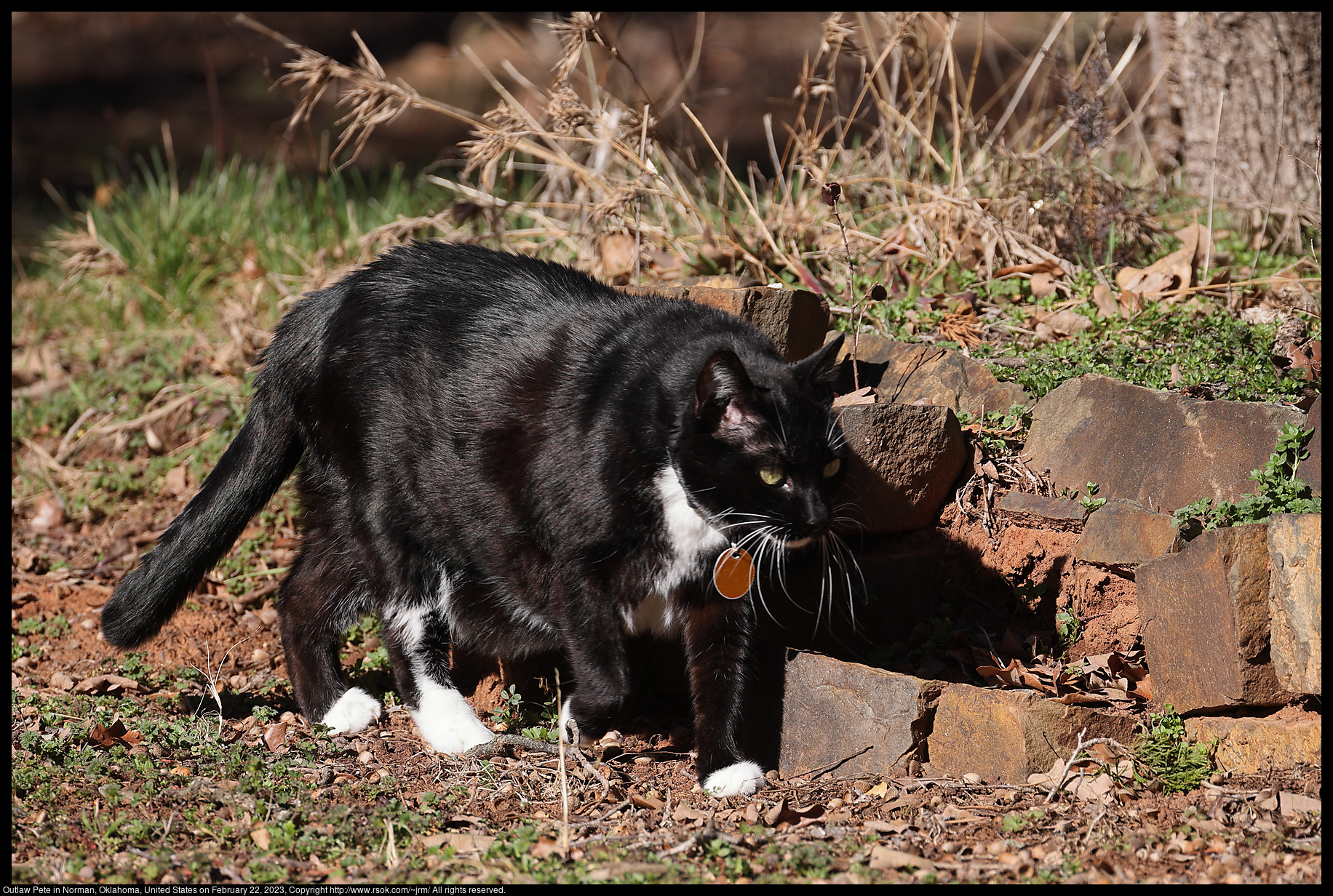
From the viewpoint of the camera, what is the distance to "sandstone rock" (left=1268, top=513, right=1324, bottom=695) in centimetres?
211

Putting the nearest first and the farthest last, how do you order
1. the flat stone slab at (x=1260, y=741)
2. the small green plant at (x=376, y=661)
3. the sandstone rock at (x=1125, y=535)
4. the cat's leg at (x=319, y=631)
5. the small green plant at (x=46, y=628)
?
the flat stone slab at (x=1260, y=741) → the sandstone rock at (x=1125, y=535) → the cat's leg at (x=319, y=631) → the small green plant at (x=376, y=661) → the small green plant at (x=46, y=628)

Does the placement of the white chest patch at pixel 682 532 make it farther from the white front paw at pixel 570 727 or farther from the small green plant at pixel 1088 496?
the small green plant at pixel 1088 496

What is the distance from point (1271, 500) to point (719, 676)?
135 cm

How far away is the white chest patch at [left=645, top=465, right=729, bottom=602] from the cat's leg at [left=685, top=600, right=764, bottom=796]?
0.14 m

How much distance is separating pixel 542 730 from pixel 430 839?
70 centimetres

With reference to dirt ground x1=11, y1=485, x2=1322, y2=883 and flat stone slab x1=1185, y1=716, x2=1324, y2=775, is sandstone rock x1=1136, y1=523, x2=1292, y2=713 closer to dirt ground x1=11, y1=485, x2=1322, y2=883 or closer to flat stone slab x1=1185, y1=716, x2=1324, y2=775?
flat stone slab x1=1185, y1=716, x2=1324, y2=775

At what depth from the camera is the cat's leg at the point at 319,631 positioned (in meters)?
2.96

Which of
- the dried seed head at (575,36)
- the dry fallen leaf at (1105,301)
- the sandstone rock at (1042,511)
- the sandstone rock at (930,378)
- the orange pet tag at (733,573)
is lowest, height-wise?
the orange pet tag at (733,573)

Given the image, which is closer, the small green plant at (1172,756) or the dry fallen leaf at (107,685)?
the small green plant at (1172,756)

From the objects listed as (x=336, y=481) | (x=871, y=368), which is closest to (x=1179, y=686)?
(x=871, y=368)

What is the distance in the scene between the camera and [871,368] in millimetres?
3328

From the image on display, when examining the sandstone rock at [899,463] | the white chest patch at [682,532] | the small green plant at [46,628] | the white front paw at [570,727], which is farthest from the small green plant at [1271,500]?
the small green plant at [46,628]

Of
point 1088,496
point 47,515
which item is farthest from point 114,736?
point 1088,496

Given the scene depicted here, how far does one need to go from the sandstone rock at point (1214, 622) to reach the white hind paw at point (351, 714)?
206 centimetres
